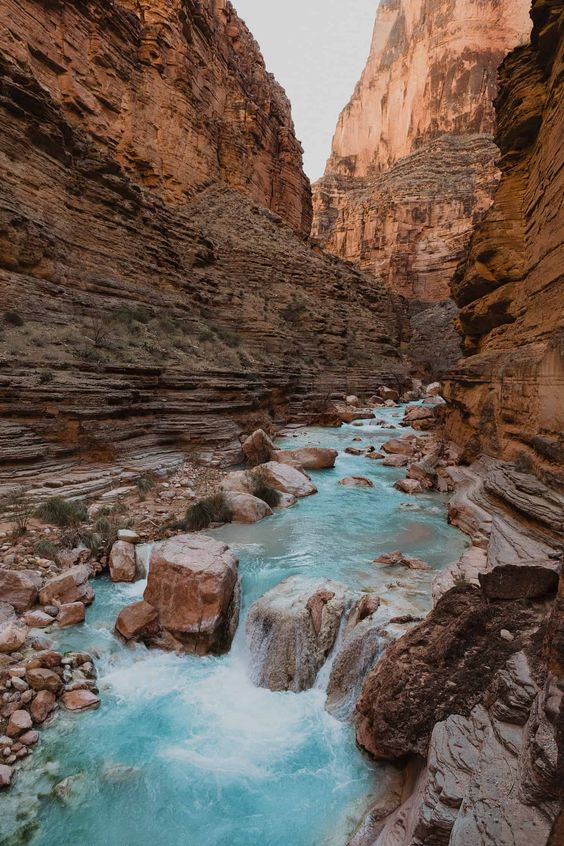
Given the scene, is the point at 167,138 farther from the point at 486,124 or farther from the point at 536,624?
the point at 486,124

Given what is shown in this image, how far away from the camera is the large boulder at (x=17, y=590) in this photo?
4.38m

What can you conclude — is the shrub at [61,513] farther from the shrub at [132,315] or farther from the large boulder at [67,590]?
the shrub at [132,315]

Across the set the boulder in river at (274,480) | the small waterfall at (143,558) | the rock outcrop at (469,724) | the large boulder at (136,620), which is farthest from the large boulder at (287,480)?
the rock outcrop at (469,724)

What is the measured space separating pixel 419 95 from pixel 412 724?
267 ft

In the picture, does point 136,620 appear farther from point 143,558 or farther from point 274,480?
point 274,480

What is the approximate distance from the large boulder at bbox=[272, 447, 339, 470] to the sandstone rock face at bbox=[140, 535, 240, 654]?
6.03 metres

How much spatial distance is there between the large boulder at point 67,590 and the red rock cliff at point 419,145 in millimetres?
50920

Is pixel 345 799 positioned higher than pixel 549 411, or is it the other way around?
pixel 549 411

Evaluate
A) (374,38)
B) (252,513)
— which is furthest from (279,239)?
(374,38)

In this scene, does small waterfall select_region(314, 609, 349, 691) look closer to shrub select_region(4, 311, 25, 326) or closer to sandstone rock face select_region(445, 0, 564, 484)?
sandstone rock face select_region(445, 0, 564, 484)

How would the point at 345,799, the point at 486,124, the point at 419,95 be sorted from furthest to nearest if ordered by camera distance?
the point at 419,95 → the point at 486,124 → the point at 345,799

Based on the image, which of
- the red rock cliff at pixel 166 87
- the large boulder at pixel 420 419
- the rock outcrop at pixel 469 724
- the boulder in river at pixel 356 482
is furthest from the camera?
the red rock cliff at pixel 166 87

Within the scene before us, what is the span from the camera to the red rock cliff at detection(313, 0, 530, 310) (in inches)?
1986

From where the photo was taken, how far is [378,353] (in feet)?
91.2
